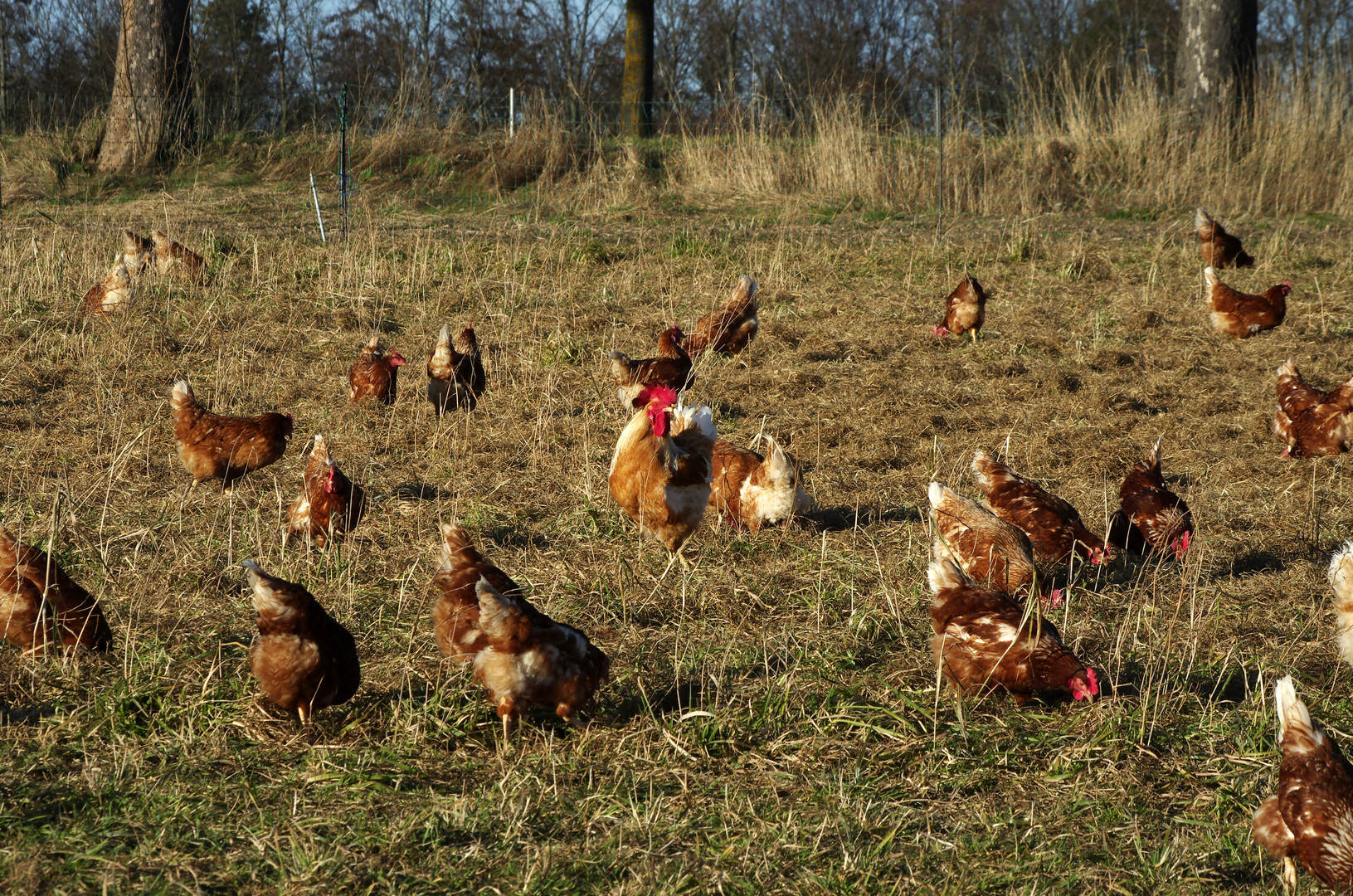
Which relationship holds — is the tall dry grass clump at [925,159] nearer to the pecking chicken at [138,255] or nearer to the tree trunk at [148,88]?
the tree trunk at [148,88]

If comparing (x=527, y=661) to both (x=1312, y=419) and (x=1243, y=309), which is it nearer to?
(x=1312, y=419)

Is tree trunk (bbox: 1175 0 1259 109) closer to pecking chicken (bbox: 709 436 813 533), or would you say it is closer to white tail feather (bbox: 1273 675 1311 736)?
pecking chicken (bbox: 709 436 813 533)

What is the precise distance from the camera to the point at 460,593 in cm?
309

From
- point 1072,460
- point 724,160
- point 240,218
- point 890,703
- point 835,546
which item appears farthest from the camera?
point 724,160

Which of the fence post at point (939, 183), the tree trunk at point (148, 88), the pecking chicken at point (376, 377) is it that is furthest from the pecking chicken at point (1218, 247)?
the tree trunk at point (148, 88)

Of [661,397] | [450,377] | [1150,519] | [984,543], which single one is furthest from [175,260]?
[1150,519]

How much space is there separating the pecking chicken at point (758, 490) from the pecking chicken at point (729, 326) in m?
2.50

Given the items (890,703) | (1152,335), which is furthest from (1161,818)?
(1152,335)

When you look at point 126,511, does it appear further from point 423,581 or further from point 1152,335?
point 1152,335

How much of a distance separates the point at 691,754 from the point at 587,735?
0.30 m

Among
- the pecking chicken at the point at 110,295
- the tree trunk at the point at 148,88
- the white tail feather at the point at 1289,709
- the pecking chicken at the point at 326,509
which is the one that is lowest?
the white tail feather at the point at 1289,709

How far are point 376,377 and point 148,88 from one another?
8.95 m

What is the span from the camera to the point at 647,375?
6.46 meters

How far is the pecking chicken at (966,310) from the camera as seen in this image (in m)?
7.71
